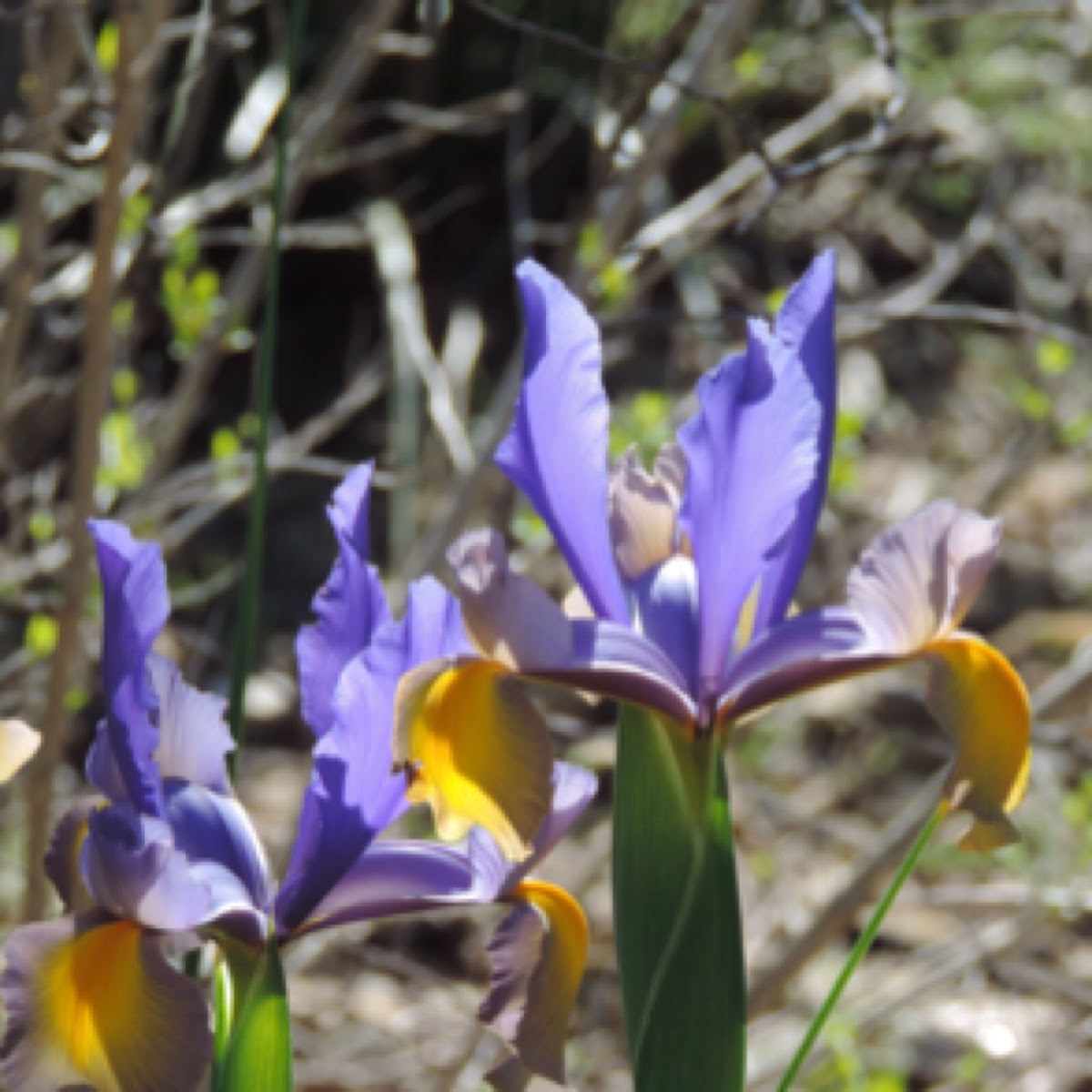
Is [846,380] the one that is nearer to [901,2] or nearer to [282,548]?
[901,2]

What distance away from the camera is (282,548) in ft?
9.25

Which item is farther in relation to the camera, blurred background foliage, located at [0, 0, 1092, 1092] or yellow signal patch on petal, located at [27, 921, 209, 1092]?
blurred background foliage, located at [0, 0, 1092, 1092]

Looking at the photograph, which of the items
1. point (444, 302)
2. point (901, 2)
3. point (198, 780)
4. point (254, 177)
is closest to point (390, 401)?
point (444, 302)

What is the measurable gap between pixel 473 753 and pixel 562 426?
152 mm

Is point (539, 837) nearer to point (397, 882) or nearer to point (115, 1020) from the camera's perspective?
point (397, 882)

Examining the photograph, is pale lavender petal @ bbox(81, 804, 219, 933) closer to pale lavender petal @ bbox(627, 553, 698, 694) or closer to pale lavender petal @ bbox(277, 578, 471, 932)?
pale lavender petal @ bbox(277, 578, 471, 932)

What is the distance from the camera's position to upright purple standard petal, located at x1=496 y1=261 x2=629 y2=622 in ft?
2.18

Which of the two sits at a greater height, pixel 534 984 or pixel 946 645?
pixel 946 645

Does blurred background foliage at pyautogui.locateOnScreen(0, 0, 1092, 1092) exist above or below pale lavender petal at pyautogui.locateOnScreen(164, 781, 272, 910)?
below

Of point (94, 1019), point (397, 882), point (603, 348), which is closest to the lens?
point (94, 1019)

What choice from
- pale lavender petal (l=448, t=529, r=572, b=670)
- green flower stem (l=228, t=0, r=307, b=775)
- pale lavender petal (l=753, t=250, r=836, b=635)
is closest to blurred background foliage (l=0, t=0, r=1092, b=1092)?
green flower stem (l=228, t=0, r=307, b=775)

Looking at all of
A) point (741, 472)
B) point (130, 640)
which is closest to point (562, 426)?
Result: point (741, 472)

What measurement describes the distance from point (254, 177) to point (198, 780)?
3.54ft

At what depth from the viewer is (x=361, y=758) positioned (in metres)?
0.68
